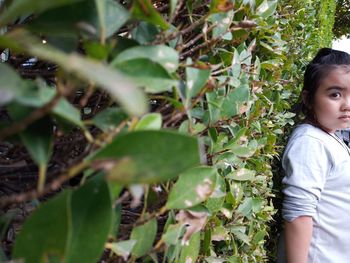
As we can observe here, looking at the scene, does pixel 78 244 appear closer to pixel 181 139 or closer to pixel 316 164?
pixel 181 139

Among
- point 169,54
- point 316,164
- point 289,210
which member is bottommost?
point 289,210

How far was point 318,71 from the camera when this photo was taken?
200 cm

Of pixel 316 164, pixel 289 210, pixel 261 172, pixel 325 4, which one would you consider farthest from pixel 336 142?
pixel 325 4

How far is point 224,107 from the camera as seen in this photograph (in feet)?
2.89

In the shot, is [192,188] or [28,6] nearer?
[28,6]

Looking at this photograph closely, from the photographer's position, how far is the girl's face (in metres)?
1.91

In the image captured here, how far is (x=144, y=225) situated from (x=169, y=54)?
0.25 meters

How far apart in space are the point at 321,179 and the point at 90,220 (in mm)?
1604

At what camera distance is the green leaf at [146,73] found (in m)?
0.43

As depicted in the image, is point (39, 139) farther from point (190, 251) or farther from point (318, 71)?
point (318, 71)

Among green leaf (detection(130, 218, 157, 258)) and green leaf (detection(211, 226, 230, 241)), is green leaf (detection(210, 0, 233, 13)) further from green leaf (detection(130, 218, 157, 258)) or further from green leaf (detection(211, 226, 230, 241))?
green leaf (detection(211, 226, 230, 241))

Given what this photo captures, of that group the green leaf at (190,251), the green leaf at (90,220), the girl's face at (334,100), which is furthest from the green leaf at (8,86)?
the girl's face at (334,100)

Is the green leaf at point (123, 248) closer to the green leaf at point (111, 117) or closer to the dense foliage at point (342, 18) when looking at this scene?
the green leaf at point (111, 117)

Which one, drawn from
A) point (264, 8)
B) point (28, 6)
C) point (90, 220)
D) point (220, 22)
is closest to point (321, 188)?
point (264, 8)
